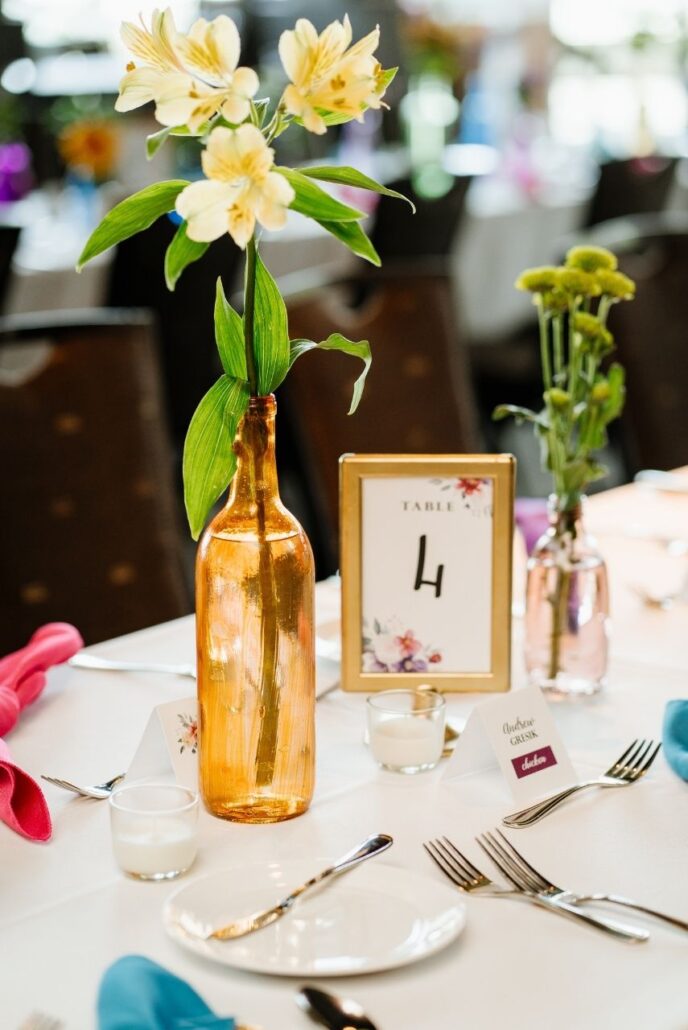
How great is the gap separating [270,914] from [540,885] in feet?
0.53

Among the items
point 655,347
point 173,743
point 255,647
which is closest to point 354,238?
point 255,647

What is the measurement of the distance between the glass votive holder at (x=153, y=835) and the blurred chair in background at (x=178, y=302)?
2.46m

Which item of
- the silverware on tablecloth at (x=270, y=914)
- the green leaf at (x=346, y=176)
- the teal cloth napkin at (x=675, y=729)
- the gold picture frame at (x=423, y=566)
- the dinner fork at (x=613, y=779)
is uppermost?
the green leaf at (x=346, y=176)

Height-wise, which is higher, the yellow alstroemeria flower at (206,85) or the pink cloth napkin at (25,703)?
the yellow alstroemeria flower at (206,85)

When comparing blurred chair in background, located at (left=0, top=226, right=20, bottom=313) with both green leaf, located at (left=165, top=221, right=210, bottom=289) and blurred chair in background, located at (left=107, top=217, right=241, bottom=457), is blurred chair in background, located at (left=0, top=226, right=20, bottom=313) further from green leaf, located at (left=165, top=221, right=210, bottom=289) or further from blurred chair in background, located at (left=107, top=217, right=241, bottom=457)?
green leaf, located at (left=165, top=221, right=210, bottom=289)

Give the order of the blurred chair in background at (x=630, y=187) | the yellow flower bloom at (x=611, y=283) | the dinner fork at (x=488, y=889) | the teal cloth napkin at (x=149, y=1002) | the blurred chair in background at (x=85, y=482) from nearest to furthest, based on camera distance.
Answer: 1. the teal cloth napkin at (x=149, y=1002)
2. the dinner fork at (x=488, y=889)
3. the yellow flower bloom at (x=611, y=283)
4. the blurred chair in background at (x=85, y=482)
5. the blurred chair in background at (x=630, y=187)

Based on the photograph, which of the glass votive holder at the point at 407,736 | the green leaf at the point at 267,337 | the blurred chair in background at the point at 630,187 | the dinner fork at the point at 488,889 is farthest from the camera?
the blurred chair in background at the point at 630,187

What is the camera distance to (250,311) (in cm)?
83

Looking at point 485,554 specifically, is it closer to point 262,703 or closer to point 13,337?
point 262,703

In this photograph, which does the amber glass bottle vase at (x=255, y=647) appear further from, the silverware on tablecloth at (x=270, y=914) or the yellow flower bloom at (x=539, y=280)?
the yellow flower bloom at (x=539, y=280)

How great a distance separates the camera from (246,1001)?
2.24 feet

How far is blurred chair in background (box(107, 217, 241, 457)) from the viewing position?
3.28 meters

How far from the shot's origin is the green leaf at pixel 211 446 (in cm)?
86

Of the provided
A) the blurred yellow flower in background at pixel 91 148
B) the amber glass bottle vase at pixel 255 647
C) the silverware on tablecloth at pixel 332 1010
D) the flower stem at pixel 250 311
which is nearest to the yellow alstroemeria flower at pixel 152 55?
the flower stem at pixel 250 311
